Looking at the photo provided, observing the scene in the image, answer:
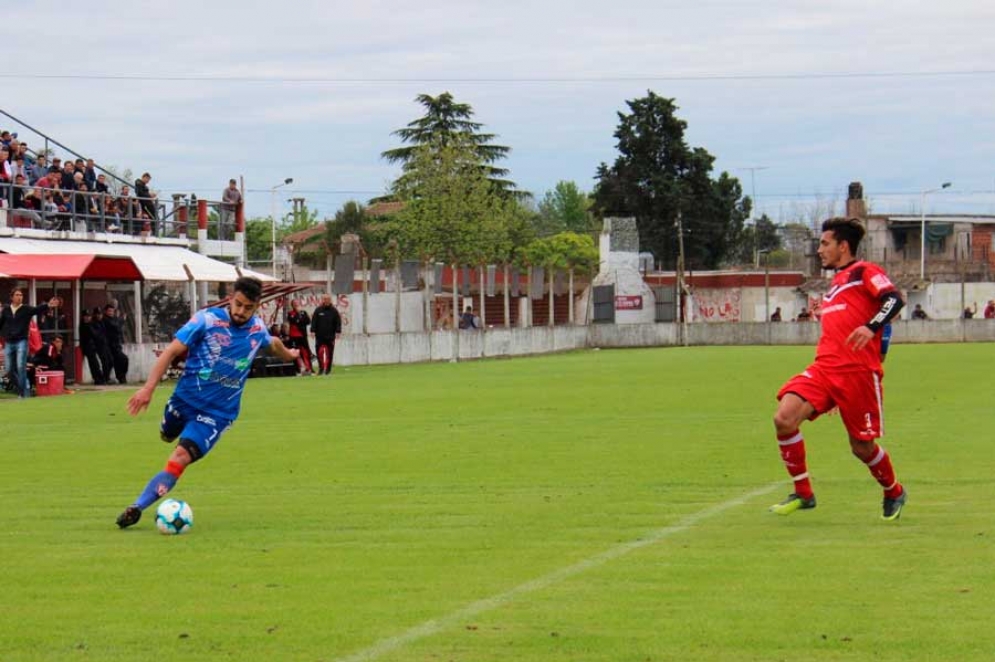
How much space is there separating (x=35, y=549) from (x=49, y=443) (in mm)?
8950

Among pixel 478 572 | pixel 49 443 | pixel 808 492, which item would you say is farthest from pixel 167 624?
pixel 49 443

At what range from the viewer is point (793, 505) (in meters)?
11.1

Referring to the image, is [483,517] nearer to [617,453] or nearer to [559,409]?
[617,453]

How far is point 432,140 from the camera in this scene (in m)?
96.8

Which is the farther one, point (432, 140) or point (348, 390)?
point (432, 140)

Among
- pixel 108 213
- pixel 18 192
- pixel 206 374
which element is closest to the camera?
pixel 206 374

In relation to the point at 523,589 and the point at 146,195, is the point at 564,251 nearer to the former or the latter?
the point at 146,195

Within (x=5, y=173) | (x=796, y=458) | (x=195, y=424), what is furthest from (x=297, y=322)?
(x=796, y=458)

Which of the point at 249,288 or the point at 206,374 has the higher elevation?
the point at 249,288

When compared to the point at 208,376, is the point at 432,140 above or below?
above

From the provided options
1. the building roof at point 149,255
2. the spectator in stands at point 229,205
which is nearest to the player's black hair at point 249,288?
the building roof at point 149,255

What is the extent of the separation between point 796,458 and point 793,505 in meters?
0.36

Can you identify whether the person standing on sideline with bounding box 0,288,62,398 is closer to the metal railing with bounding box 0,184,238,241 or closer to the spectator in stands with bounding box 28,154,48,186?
the metal railing with bounding box 0,184,238,241

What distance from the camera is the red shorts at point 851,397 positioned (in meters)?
10.6
